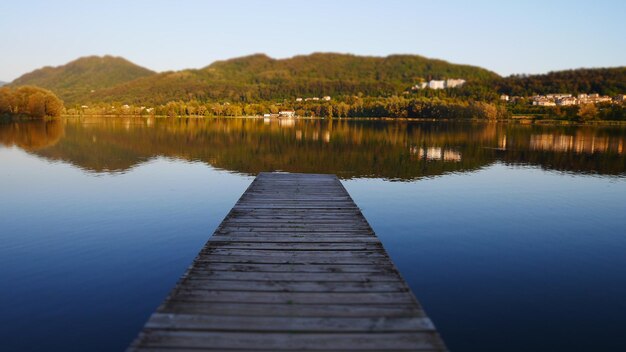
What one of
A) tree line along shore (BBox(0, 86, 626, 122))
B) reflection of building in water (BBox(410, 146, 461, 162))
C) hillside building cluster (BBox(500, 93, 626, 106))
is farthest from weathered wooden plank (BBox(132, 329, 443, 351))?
hillside building cluster (BBox(500, 93, 626, 106))

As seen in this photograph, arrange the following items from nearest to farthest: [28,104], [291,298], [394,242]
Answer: [291,298]
[394,242]
[28,104]

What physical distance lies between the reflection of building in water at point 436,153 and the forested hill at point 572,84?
154582mm

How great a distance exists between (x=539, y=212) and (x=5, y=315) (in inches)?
750

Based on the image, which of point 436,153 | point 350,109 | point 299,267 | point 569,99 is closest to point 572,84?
point 569,99

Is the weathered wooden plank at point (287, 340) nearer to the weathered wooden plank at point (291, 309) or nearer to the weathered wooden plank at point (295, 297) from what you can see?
the weathered wooden plank at point (291, 309)

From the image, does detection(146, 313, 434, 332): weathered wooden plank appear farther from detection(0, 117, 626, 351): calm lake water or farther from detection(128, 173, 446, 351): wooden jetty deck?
detection(0, 117, 626, 351): calm lake water

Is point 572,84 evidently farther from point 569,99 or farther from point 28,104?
point 28,104

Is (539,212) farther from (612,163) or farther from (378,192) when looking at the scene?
(612,163)

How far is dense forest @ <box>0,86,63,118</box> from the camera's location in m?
105

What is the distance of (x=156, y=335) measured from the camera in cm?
536

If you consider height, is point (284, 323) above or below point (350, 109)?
below

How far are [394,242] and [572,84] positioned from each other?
8094 inches

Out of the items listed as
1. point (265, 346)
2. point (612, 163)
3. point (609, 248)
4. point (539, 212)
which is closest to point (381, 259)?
point (265, 346)

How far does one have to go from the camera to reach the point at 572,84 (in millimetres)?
181375
